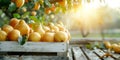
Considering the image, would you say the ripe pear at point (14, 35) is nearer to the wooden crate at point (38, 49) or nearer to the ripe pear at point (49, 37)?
the wooden crate at point (38, 49)

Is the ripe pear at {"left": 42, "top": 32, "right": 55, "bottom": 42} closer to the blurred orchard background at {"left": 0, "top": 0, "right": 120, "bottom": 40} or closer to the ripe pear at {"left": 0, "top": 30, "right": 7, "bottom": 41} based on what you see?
the ripe pear at {"left": 0, "top": 30, "right": 7, "bottom": 41}

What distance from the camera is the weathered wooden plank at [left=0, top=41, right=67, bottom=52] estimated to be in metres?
1.71

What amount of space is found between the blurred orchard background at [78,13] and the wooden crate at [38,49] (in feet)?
1.45

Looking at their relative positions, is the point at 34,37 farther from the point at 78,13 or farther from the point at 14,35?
the point at 78,13

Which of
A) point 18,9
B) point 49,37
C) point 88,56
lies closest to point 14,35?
point 49,37

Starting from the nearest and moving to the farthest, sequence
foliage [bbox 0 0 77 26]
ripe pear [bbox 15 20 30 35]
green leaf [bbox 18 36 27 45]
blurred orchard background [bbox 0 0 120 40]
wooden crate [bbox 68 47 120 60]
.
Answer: green leaf [bbox 18 36 27 45]
ripe pear [bbox 15 20 30 35]
foliage [bbox 0 0 77 26]
blurred orchard background [bbox 0 0 120 40]
wooden crate [bbox 68 47 120 60]

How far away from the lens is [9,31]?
1.84m

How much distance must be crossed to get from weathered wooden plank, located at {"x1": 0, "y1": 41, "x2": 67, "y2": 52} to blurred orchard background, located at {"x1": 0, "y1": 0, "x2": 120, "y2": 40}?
17.2 inches

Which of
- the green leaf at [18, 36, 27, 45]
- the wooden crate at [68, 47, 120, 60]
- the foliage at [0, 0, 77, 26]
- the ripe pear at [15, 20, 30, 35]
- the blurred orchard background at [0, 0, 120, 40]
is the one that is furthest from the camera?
the wooden crate at [68, 47, 120, 60]

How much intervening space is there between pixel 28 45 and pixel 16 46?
0.22 ft

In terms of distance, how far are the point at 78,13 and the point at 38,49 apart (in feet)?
15.9

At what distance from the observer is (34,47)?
5.68 feet

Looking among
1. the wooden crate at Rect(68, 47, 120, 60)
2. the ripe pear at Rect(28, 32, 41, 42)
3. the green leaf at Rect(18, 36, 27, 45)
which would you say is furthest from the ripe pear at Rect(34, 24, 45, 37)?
the wooden crate at Rect(68, 47, 120, 60)

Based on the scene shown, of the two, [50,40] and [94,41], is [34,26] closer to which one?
[50,40]
